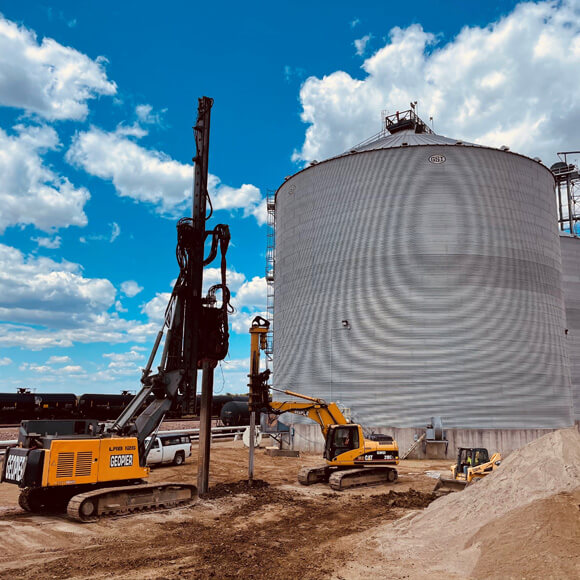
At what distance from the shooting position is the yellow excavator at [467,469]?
16.3 metres

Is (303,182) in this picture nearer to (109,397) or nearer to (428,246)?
(428,246)

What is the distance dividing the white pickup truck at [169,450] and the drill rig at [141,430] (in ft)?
25.8

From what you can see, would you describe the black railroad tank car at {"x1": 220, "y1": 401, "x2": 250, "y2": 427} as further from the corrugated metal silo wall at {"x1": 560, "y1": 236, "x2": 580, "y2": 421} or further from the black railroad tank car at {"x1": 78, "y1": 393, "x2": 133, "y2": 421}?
the corrugated metal silo wall at {"x1": 560, "y1": 236, "x2": 580, "y2": 421}

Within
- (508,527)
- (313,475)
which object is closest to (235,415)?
(313,475)

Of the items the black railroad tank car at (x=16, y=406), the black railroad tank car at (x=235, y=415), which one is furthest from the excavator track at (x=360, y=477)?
the black railroad tank car at (x=16, y=406)

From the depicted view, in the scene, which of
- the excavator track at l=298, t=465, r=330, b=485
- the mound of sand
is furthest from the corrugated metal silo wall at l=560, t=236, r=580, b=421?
the mound of sand

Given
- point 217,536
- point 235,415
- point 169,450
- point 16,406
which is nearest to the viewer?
point 217,536

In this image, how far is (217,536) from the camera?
11.9 m

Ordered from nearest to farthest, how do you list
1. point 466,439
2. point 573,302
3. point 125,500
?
1. point 125,500
2. point 466,439
3. point 573,302

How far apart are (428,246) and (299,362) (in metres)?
10.8

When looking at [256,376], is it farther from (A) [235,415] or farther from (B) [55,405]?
(B) [55,405]

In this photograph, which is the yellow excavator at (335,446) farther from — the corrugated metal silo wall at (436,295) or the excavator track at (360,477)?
the corrugated metal silo wall at (436,295)

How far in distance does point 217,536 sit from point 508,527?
20.0 feet

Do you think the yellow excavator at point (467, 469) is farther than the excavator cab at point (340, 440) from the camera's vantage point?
No
